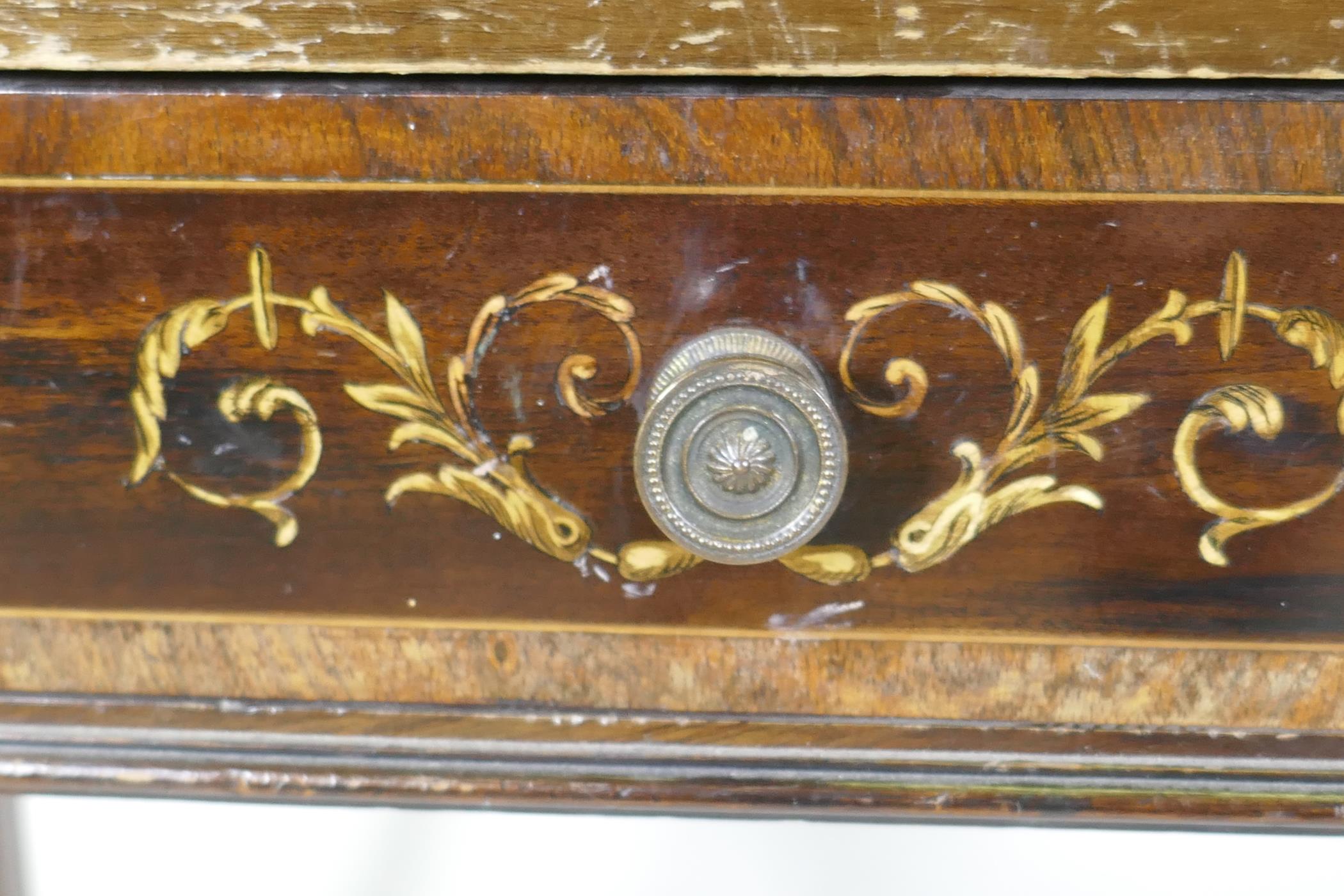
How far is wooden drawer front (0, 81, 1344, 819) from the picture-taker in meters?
0.34

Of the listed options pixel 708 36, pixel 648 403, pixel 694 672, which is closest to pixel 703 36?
pixel 708 36

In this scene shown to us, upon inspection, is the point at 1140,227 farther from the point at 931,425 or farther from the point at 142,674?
the point at 142,674

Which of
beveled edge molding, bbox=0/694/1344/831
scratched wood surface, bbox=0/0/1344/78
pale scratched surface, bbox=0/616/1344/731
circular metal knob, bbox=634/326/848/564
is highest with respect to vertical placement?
scratched wood surface, bbox=0/0/1344/78

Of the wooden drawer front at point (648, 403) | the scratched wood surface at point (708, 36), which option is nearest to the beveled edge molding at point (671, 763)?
the wooden drawer front at point (648, 403)

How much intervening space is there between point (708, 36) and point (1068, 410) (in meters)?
0.17

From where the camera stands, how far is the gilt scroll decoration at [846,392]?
0.35 m

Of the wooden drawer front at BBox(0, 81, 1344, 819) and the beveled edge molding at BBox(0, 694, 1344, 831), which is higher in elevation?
the wooden drawer front at BBox(0, 81, 1344, 819)

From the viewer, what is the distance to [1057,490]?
14.8 inches

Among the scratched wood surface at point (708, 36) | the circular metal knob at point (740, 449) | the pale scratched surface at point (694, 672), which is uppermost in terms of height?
the scratched wood surface at point (708, 36)

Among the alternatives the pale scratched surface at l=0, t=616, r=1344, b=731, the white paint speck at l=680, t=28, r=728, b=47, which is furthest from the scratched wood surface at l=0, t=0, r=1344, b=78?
the pale scratched surface at l=0, t=616, r=1344, b=731

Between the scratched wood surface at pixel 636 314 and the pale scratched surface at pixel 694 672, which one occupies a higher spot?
the scratched wood surface at pixel 636 314

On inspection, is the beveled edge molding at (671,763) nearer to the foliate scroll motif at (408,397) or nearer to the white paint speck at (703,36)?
the foliate scroll motif at (408,397)

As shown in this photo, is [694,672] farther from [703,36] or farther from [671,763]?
[703,36]

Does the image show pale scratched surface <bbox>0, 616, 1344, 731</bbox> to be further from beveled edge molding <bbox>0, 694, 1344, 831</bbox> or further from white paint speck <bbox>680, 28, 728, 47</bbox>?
white paint speck <bbox>680, 28, 728, 47</bbox>
